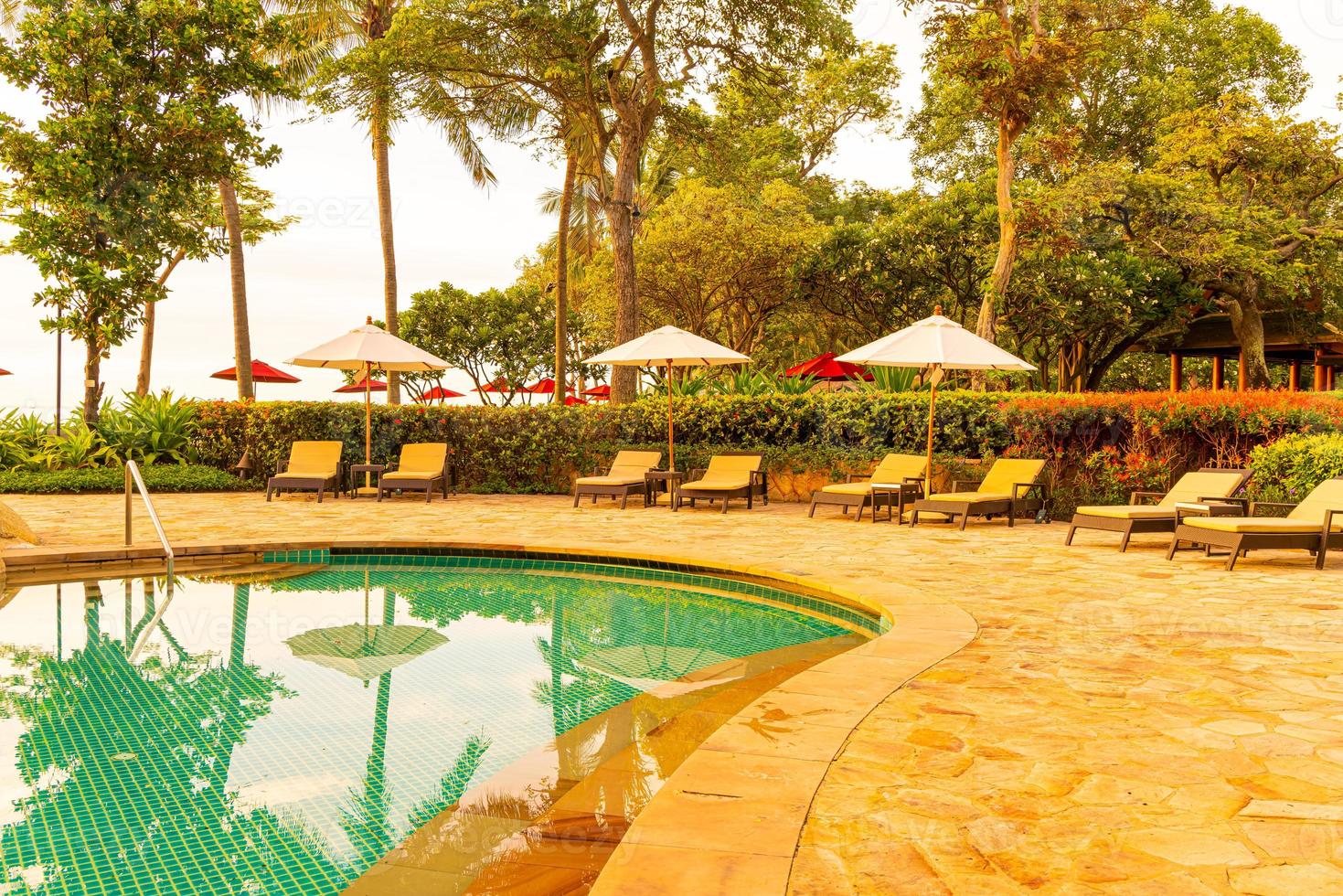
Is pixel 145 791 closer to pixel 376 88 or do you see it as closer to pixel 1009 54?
pixel 376 88

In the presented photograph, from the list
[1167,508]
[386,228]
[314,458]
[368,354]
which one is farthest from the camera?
[386,228]

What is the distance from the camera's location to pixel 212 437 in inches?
648

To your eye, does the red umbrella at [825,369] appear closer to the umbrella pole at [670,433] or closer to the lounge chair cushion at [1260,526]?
the umbrella pole at [670,433]

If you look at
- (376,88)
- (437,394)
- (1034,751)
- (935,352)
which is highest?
(376,88)

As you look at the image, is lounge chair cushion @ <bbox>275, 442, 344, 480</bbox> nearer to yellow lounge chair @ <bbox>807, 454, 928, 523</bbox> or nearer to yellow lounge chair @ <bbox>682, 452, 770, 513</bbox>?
yellow lounge chair @ <bbox>682, 452, 770, 513</bbox>

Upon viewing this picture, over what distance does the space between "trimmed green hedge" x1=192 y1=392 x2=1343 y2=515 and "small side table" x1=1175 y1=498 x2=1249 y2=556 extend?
7.77ft

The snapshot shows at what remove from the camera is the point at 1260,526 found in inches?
313

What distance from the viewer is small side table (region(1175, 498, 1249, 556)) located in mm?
8789

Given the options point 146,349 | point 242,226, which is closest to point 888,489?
point 242,226

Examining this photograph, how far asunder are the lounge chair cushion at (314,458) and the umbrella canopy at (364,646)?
26.9 feet

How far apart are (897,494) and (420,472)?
7113 millimetres

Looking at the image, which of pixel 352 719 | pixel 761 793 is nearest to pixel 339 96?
pixel 352 719

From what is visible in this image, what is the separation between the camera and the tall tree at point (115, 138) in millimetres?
14883
